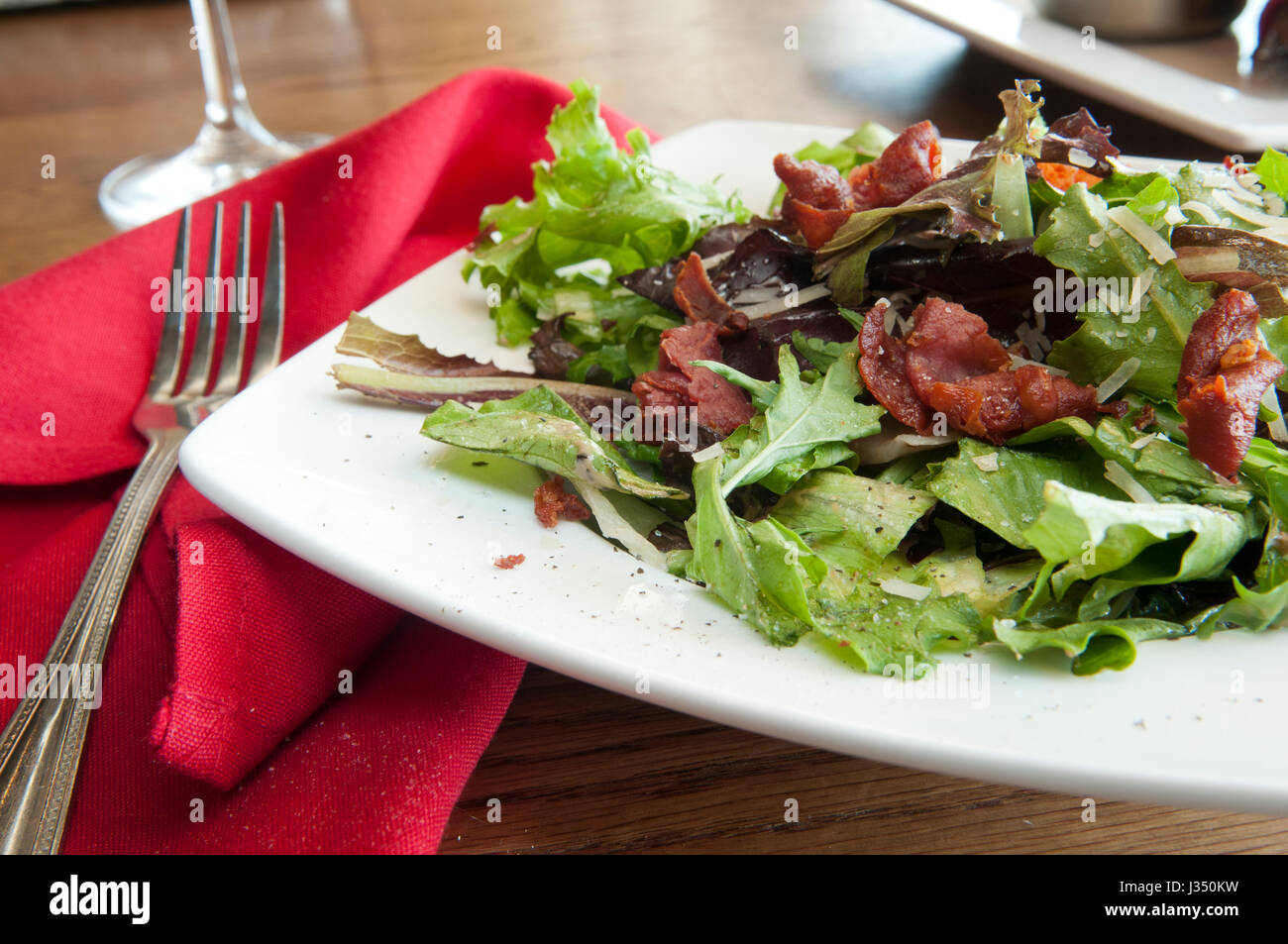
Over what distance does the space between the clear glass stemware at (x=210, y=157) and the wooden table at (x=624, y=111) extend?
0.26ft

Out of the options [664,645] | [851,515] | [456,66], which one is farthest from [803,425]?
[456,66]

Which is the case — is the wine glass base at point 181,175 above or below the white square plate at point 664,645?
above

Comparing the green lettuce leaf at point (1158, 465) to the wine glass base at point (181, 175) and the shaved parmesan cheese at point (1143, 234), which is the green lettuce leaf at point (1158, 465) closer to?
the shaved parmesan cheese at point (1143, 234)

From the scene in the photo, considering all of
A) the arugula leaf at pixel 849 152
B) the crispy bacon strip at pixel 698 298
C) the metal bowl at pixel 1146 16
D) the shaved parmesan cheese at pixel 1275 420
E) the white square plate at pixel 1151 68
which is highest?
the metal bowl at pixel 1146 16

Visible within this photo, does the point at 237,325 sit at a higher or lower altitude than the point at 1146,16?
lower

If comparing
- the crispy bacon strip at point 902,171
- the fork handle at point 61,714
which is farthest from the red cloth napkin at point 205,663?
the crispy bacon strip at point 902,171

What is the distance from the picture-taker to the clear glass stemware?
7.68 feet

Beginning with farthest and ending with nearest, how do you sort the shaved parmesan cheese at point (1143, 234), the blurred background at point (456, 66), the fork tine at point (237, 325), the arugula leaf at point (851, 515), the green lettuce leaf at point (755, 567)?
the blurred background at point (456, 66), the fork tine at point (237, 325), the shaved parmesan cheese at point (1143, 234), the arugula leaf at point (851, 515), the green lettuce leaf at point (755, 567)

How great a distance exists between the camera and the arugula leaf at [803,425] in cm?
107

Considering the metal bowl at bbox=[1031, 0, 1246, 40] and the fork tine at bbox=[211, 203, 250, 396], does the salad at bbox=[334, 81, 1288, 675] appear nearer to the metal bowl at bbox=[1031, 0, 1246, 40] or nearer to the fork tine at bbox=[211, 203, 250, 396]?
the fork tine at bbox=[211, 203, 250, 396]

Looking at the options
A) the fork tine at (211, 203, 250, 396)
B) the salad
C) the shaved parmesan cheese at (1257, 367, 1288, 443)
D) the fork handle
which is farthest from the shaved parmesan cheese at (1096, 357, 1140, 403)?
the fork tine at (211, 203, 250, 396)

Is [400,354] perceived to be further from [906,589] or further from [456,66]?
[456,66]

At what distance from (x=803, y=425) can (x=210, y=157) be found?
1.94 m

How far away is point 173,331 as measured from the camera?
5.48ft
